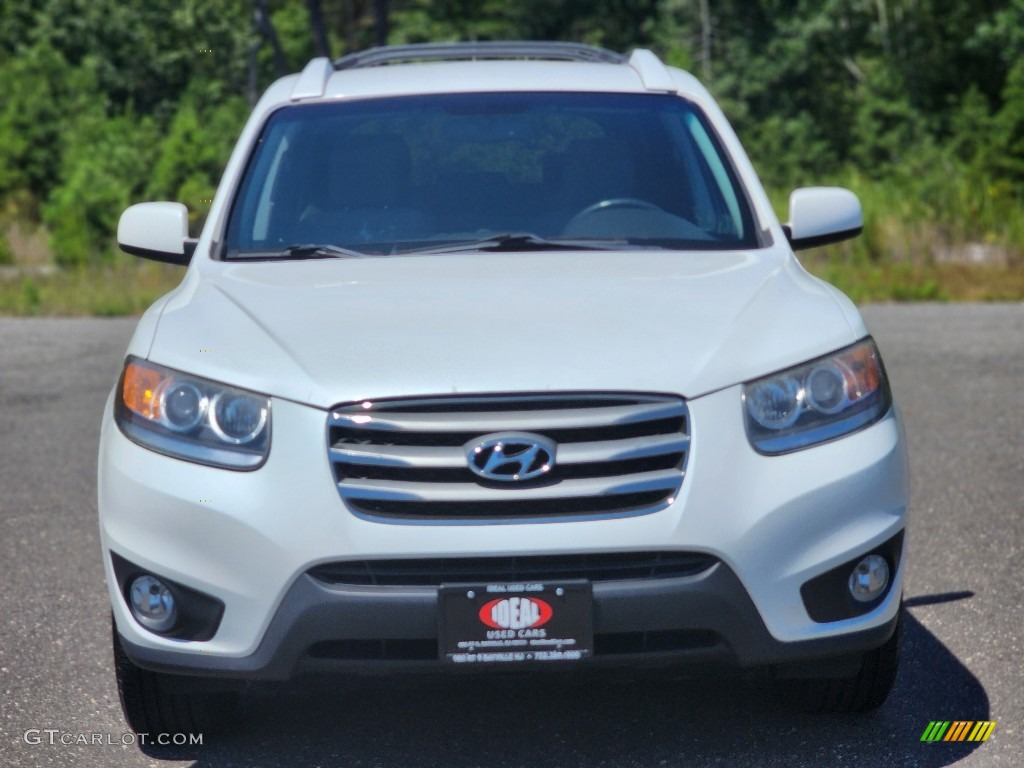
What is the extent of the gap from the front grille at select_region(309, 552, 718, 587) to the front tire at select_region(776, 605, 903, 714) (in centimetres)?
74

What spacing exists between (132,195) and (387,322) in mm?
22652

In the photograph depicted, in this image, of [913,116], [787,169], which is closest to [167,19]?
[787,169]

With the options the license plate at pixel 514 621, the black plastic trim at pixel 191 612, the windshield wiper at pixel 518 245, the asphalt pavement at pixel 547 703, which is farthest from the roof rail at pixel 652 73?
the black plastic trim at pixel 191 612

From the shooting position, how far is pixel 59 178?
31.3 metres

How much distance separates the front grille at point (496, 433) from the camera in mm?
3260

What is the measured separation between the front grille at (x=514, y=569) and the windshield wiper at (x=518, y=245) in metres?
1.27

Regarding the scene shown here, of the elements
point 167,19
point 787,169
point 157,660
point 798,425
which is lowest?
point 787,169

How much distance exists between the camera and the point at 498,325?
3.53 m

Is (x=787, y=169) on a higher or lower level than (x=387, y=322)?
lower

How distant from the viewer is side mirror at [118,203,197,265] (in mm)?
4648

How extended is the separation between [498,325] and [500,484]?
0.43 m

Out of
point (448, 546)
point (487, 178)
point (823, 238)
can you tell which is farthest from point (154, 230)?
point (823, 238)

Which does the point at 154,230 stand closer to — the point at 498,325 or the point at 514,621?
the point at 498,325

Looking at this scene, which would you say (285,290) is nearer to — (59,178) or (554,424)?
(554,424)
